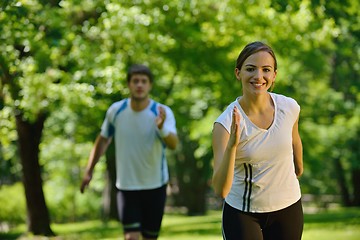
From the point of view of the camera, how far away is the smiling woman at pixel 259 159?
14.0ft

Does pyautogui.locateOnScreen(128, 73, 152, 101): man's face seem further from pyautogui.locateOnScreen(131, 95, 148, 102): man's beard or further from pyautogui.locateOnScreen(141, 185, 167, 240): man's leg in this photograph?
pyautogui.locateOnScreen(141, 185, 167, 240): man's leg

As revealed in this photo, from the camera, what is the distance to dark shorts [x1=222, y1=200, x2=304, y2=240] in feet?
14.2

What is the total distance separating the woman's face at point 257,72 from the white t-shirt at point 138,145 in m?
3.05

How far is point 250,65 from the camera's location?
4.28m

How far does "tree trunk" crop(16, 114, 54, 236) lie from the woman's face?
49.5 ft

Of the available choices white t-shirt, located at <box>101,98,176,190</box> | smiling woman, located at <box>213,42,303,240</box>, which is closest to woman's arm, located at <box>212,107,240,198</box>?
smiling woman, located at <box>213,42,303,240</box>

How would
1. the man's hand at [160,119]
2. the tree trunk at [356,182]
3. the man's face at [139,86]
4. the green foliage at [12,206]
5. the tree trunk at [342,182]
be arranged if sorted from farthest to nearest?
the tree trunk at [342,182] < the tree trunk at [356,182] < the green foliage at [12,206] < the man's face at [139,86] < the man's hand at [160,119]

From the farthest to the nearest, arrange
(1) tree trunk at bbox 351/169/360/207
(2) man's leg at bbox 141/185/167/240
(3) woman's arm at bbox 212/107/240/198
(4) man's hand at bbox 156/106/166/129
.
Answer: (1) tree trunk at bbox 351/169/360/207 < (2) man's leg at bbox 141/185/167/240 < (4) man's hand at bbox 156/106/166/129 < (3) woman's arm at bbox 212/107/240/198

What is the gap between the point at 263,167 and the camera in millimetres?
4297

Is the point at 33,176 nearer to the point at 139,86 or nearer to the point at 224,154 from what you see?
the point at 139,86

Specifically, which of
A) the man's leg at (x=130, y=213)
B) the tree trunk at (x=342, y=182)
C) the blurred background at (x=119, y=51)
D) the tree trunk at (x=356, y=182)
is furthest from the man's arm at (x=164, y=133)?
the tree trunk at (x=342, y=182)

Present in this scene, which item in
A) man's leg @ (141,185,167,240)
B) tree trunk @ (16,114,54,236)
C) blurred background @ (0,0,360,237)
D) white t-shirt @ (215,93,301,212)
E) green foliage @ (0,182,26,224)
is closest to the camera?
white t-shirt @ (215,93,301,212)

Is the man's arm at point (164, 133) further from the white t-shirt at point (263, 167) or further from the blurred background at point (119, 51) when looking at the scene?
the white t-shirt at point (263, 167)

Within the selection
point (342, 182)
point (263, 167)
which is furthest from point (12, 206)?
point (263, 167)
